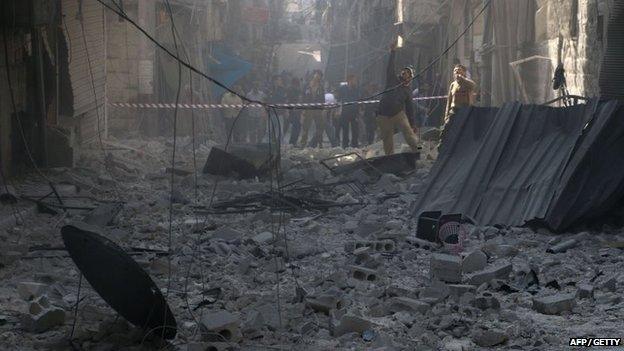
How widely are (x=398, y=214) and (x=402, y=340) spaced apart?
4998 millimetres

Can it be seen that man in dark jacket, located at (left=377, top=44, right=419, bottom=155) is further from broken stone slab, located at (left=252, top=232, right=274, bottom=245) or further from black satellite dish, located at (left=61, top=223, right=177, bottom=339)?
black satellite dish, located at (left=61, top=223, right=177, bottom=339)

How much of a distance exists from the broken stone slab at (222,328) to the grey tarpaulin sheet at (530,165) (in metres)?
4.27

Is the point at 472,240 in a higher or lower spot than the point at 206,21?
lower

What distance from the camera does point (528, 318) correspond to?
654 cm

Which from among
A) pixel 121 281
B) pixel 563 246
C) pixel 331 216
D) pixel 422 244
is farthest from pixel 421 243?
pixel 121 281

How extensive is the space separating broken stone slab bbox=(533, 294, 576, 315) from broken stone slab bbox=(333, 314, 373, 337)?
1294 mm

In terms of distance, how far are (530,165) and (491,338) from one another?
4.36m

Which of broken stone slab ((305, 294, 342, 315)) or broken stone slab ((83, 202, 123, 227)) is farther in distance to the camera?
broken stone slab ((83, 202, 123, 227))

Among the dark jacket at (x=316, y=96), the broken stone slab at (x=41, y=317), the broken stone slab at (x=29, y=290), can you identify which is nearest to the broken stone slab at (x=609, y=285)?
the broken stone slab at (x=41, y=317)

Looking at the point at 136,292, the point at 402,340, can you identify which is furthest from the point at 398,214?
the point at 136,292

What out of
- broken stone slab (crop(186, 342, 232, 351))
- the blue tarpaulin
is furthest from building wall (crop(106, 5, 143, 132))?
broken stone slab (crop(186, 342, 232, 351))

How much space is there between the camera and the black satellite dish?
18.6 ft

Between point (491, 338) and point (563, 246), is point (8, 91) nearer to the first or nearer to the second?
point (563, 246)

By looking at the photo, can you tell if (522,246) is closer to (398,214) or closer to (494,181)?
(494,181)
